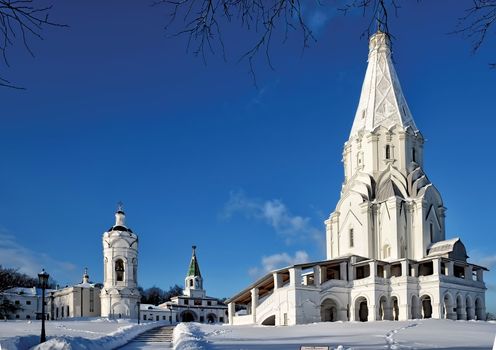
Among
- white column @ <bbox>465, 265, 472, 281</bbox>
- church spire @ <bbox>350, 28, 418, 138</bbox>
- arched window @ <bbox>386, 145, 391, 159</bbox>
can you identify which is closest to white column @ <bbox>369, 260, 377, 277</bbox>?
white column @ <bbox>465, 265, 472, 281</bbox>

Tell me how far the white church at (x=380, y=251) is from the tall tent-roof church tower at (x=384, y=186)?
0.09 m

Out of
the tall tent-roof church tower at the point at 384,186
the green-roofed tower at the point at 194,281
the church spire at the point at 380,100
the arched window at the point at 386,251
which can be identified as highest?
the church spire at the point at 380,100

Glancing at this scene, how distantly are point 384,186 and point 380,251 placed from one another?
6259 mm

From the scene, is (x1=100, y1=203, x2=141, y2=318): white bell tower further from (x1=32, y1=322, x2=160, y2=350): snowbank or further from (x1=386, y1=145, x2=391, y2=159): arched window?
(x1=32, y1=322, x2=160, y2=350): snowbank

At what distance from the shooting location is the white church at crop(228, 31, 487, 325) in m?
45.4

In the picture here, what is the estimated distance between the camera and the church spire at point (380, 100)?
55594 millimetres

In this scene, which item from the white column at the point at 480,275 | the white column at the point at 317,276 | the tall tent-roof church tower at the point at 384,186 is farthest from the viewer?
the tall tent-roof church tower at the point at 384,186

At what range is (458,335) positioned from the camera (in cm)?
2603

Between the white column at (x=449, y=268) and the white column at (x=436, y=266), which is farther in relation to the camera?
the white column at (x=449, y=268)

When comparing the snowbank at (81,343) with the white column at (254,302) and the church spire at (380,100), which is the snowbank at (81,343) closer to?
the white column at (254,302)

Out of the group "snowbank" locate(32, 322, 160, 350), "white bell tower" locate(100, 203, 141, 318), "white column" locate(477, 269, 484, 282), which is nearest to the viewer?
"snowbank" locate(32, 322, 160, 350)

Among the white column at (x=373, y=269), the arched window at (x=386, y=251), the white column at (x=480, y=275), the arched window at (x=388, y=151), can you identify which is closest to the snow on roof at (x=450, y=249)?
the white column at (x=480, y=275)

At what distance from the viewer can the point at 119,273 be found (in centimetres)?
6775

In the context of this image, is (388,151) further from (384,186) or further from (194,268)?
(194,268)
